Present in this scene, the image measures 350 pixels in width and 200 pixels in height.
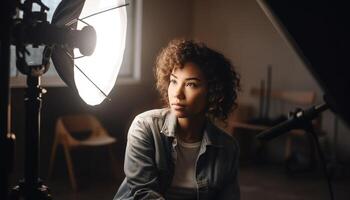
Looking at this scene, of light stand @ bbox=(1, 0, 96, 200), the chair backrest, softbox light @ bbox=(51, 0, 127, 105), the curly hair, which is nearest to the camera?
light stand @ bbox=(1, 0, 96, 200)

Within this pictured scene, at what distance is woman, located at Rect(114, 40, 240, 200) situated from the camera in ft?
4.22

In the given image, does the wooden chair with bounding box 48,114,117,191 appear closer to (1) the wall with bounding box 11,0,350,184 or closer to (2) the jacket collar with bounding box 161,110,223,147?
(1) the wall with bounding box 11,0,350,184

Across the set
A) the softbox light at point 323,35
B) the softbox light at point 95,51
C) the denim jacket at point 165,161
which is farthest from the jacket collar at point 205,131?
the softbox light at point 323,35

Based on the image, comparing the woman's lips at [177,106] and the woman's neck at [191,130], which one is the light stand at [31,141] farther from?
the woman's neck at [191,130]

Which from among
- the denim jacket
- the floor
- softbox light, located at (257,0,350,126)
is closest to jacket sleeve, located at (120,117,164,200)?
the denim jacket

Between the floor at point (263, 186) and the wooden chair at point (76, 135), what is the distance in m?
0.13

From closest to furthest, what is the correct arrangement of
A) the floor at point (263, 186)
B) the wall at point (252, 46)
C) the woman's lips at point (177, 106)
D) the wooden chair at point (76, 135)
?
the woman's lips at point (177, 106) → the floor at point (263, 186) → the wooden chair at point (76, 135) → the wall at point (252, 46)

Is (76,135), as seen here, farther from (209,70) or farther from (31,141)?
(31,141)

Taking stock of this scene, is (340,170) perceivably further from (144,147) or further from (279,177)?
(144,147)

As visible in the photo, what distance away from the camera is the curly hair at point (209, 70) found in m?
1.35

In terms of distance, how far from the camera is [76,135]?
4266 mm

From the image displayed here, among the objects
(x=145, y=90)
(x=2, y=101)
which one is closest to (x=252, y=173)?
(x=145, y=90)

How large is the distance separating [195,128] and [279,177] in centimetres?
315

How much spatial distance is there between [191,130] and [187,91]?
19 cm
